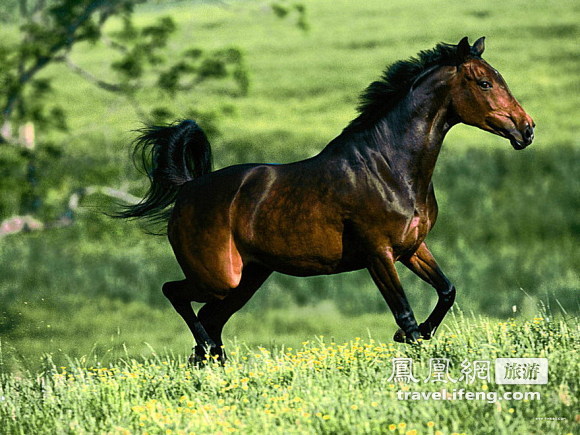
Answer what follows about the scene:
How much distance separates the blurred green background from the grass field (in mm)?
62

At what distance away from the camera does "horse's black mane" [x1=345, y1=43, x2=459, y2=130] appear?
21.5 feet

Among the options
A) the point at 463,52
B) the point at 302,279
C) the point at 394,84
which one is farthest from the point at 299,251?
the point at 302,279

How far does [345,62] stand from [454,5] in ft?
24.5

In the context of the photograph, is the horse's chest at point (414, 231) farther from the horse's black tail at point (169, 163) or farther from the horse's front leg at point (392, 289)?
the horse's black tail at point (169, 163)

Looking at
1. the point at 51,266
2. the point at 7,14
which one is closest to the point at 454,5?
the point at 7,14

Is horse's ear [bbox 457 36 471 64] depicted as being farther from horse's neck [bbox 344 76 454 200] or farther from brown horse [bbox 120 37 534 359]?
horse's neck [bbox 344 76 454 200]

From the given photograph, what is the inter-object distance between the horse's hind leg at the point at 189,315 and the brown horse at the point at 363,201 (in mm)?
11

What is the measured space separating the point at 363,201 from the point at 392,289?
0.58 metres

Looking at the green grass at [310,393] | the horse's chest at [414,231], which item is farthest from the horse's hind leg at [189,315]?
the horse's chest at [414,231]

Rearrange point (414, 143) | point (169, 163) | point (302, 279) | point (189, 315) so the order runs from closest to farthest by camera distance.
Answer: point (414, 143), point (189, 315), point (169, 163), point (302, 279)

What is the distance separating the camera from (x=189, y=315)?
7.20 meters

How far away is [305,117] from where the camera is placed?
29.9 metres

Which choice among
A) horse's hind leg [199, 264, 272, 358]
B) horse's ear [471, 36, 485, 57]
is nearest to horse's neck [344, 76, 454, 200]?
horse's ear [471, 36, 485, 57]

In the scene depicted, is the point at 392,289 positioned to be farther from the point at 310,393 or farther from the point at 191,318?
the point at 191,318
